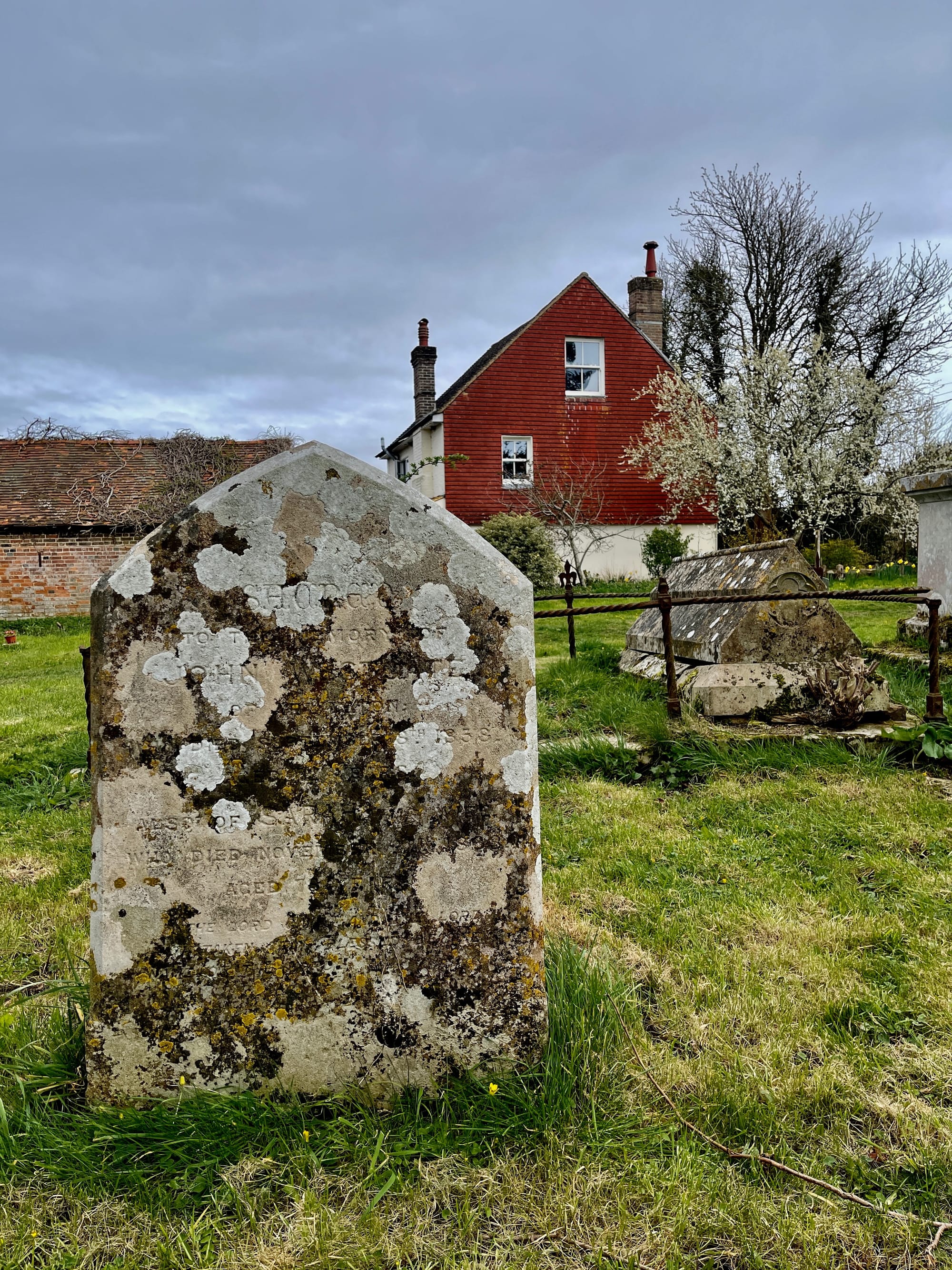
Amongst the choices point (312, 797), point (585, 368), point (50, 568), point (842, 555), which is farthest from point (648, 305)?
point (312, 797)

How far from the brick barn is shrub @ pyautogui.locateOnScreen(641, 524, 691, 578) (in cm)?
1082

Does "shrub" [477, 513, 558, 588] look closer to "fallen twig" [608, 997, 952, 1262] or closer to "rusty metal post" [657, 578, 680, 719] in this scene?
"rusty metal post" [657, 578, 680, 719]

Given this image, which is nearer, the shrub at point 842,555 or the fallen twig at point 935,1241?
the fallen twig at point 935,1241

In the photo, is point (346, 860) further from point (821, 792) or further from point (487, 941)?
point (821, 792)

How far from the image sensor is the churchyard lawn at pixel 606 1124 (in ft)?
6.44

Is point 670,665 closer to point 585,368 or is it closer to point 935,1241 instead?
point 935,1241

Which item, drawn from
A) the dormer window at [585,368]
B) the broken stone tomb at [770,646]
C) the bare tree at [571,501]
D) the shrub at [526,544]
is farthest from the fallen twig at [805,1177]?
the dormer window at [585,368]

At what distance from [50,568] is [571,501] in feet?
45.9

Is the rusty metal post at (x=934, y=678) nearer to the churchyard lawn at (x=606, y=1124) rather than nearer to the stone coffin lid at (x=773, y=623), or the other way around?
the stone coffin lid at (x=773, y=623)

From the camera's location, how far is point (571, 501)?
24.7 meters

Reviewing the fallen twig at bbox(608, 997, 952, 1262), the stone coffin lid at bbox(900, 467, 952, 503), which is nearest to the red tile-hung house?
the stone coffin lid at bbox(900, 467, 952, 503)

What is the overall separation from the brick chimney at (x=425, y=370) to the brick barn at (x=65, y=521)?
706 centimetres

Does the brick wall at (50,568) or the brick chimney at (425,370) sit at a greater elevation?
the brick chimney at (425,370)

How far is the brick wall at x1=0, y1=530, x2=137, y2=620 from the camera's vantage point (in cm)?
2011
